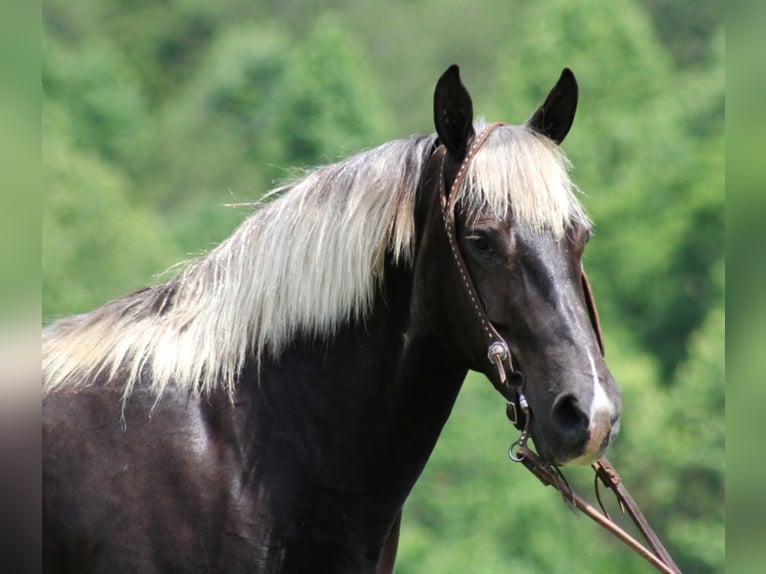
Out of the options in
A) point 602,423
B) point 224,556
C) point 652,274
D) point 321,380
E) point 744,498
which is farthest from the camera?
point 652,274

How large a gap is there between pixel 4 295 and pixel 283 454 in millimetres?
2041

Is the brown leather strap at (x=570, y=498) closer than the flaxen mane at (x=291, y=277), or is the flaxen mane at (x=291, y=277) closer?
the brown leather strap at (x=570, y=498)

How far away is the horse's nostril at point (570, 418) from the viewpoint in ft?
11.2

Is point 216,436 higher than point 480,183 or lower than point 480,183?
lower

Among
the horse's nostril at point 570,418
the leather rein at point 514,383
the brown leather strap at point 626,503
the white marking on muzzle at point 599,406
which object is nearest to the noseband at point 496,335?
the leather rein at point 514,383

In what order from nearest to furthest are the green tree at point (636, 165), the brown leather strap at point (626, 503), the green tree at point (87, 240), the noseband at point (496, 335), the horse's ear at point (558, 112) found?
the noseband at point (496, 335) < the brown leather strap at point (626, 503) < the horse's ear at point (558, 112) < the green tree at point (87, 240) < the green tree at point (636, 165)

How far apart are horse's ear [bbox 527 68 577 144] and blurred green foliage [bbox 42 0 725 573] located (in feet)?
76.3

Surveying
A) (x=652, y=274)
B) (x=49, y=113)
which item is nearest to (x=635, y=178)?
(x=652, y=274)

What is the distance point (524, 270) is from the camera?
11.9ft

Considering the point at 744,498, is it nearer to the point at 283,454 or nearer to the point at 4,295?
the point at 4,295

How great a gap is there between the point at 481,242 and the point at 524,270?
18cm

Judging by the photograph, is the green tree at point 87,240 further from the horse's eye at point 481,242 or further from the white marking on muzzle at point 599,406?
the white marking on muzzle at point 599,406

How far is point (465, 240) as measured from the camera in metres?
3.77

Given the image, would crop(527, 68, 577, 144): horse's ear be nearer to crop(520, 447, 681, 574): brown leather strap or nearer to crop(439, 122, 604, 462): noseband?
crop(439, 122, 604, 462): noseband
